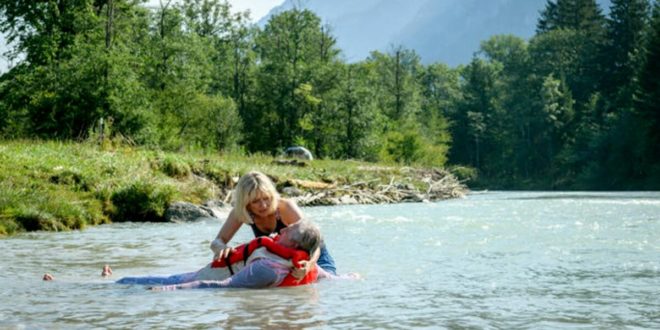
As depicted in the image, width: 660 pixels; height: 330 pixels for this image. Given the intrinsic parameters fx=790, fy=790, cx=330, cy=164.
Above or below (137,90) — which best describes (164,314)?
below

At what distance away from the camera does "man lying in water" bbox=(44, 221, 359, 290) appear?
7590 mm

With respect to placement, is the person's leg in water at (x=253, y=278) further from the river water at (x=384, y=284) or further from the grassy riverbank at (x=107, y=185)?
the grassy riverbank at (x=107, y=185)

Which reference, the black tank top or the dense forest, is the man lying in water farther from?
the dense forest

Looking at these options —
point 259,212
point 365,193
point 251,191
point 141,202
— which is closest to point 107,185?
point 141,202

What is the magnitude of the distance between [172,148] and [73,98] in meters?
6.12

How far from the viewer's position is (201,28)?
6606 centimetres

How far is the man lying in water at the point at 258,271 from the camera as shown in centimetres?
759

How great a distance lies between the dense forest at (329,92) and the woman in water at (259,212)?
2035cm

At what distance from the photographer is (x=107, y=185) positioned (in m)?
20.1

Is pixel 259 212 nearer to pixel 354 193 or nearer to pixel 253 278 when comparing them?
pixel 253 278

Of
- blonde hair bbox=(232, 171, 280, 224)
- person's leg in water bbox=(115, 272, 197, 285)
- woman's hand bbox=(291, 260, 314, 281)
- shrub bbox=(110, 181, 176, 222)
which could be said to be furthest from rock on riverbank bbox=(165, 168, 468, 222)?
woman's hand bbox=(291, 260, 314, 281)

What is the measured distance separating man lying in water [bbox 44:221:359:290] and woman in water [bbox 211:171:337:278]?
0.18 meters

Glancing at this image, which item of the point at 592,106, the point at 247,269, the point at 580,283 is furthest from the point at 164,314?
the point at 592,106

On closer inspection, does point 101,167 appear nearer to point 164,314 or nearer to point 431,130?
point 164,314
